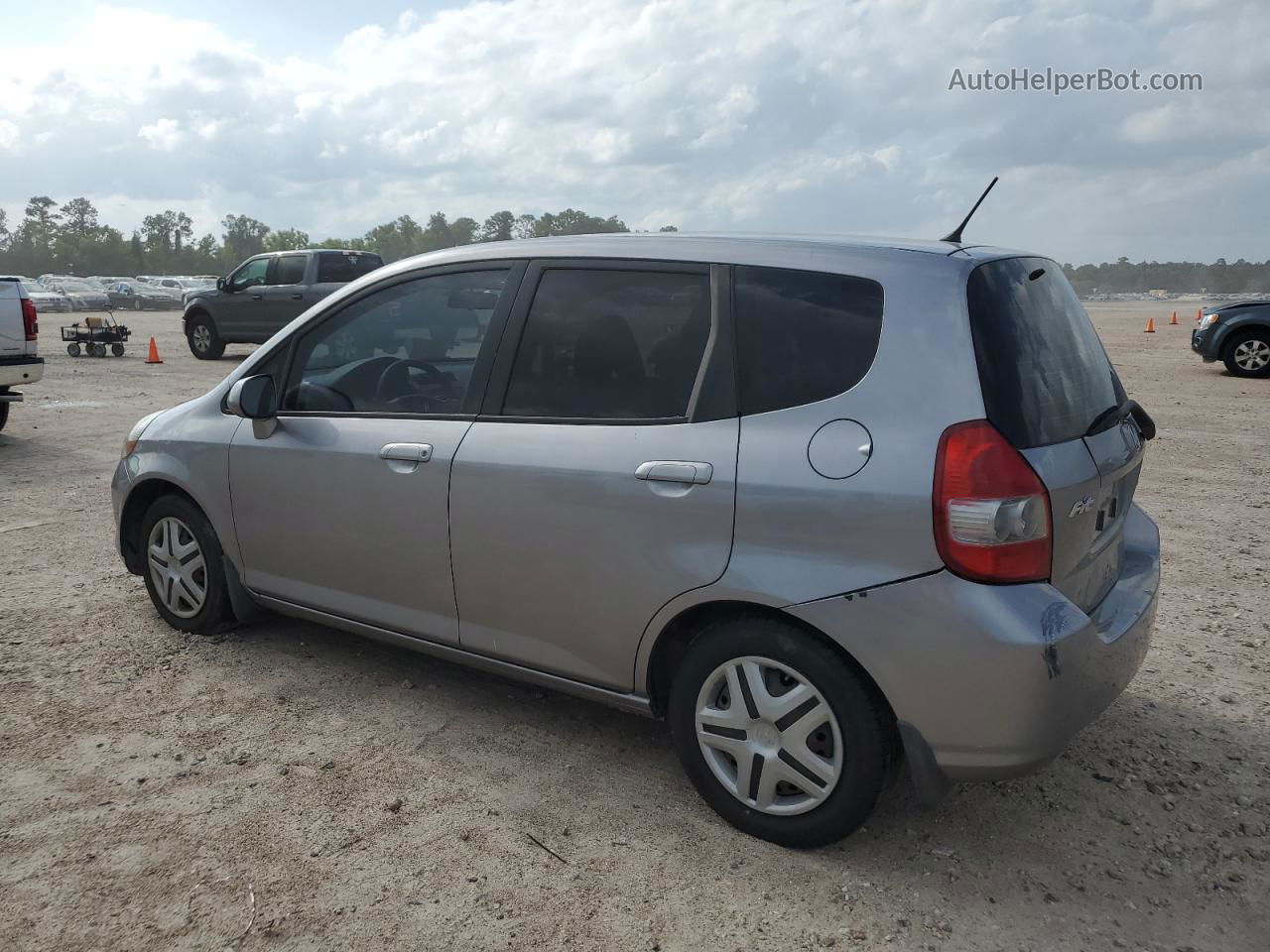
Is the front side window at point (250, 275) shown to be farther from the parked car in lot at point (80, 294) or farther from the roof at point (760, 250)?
the parked car in lot at point (80, 294)

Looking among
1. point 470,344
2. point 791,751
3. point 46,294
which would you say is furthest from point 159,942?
point 46,294

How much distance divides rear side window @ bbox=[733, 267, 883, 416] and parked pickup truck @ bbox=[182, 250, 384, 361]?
16654 mm

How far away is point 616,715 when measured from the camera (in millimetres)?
3990

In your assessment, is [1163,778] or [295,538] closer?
[1163,778]

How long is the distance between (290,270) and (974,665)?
59.9ft

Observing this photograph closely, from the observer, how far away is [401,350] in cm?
399

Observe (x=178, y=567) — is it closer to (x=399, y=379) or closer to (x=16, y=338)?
(x=399, y=379)

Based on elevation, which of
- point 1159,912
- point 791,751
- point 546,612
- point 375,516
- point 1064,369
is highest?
point 1064,369

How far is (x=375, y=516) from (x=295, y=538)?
20.5 inches

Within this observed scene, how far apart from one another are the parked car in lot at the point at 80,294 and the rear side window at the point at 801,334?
149ft

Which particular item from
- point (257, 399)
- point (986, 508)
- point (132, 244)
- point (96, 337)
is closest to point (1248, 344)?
point (986, 508)

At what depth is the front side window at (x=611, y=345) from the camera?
3.18 meters

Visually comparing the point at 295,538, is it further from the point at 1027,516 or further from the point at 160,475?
the point at 1027,516

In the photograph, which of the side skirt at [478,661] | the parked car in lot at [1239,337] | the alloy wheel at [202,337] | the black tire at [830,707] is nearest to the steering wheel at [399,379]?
the side skirt at [478,661]
